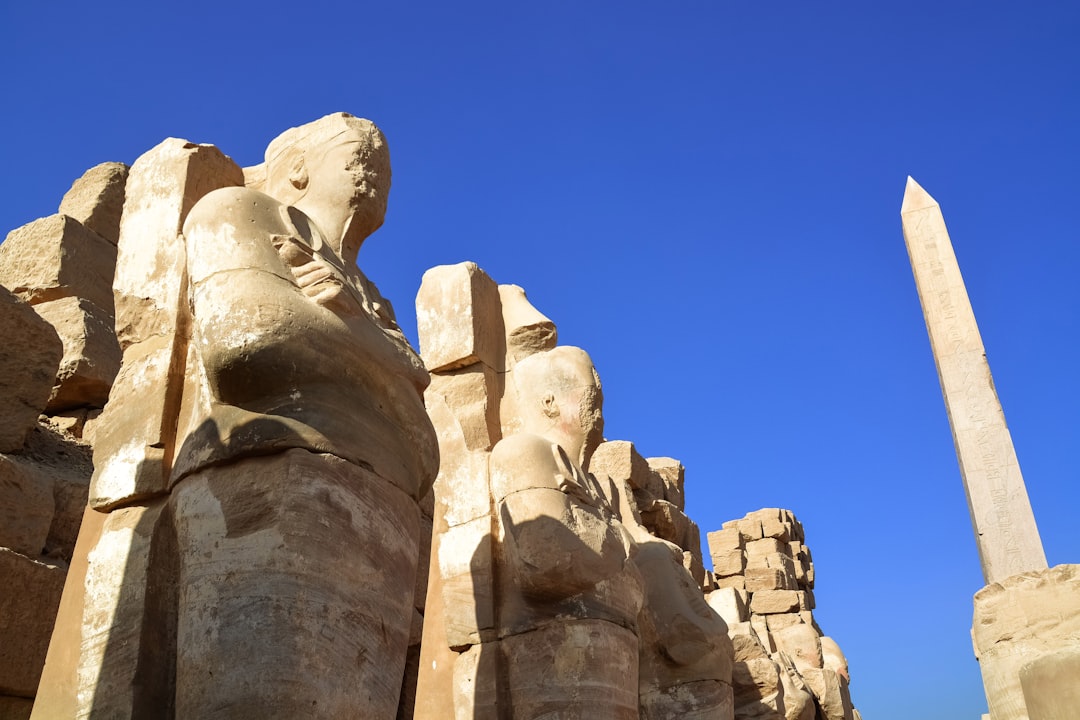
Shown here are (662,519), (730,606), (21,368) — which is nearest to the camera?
(21,368)

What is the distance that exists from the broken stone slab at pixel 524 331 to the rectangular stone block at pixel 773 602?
9.87 meters

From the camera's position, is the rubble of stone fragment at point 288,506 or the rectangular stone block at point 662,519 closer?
the rubble of stone fragment at point 288,506

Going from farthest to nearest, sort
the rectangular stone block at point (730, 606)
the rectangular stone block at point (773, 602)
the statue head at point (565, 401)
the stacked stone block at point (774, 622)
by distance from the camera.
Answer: the rectangular stone block at point (773, 602) → the rectangular stone block at point (730, 606) → the stacked stone block at point (774, 622) → the statue head at point (565, 401)

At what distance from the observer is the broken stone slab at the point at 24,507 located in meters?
3.73

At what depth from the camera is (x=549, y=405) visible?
5.20 metres

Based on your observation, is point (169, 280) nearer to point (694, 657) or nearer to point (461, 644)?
point (461, 644)

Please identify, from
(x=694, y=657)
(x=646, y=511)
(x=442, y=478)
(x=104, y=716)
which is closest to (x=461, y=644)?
(x=442, y=478)

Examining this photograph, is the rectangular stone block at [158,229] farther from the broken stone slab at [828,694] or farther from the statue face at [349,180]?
the broken stone slab at [828,694]

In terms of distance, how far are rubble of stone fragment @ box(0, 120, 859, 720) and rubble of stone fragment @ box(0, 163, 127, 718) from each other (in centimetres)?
1

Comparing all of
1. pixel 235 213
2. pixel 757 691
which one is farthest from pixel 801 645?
pixel 235 213

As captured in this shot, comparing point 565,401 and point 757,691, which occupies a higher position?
point 565,401

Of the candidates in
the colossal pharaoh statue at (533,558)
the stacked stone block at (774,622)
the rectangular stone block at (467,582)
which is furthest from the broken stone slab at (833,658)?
the rectangular stone block at (467,582)

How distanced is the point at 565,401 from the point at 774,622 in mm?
10015

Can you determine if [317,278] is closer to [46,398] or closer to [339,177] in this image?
[339,177]
